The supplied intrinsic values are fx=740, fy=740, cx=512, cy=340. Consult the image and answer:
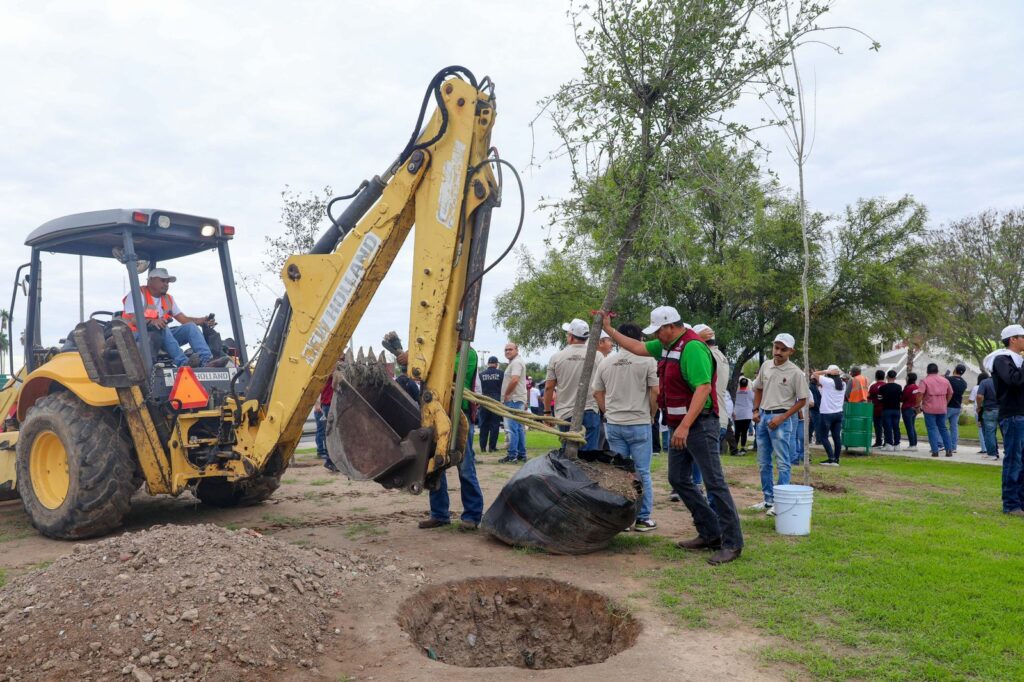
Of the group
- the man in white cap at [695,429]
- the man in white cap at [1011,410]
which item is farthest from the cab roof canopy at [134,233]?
the man in white cap at [1011,410]

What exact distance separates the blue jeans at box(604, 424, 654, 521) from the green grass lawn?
491 mm

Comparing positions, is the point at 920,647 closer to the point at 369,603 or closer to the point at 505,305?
the point at 369,603

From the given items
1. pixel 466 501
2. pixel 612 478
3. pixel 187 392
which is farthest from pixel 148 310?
pixel 612 478

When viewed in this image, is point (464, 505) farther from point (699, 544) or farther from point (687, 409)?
point (687, 409)

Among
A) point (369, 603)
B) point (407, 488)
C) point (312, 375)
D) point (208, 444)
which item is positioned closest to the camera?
point (369, 603)

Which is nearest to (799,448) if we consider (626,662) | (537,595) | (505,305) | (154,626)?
(537,595)

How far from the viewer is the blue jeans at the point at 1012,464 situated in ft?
24.0

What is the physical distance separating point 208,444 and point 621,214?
4.08m

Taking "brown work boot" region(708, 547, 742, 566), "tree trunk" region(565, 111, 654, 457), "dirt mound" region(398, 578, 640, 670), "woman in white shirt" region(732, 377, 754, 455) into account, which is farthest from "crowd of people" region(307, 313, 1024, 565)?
"woman in white shirt" region(732, 377, 754, 455)

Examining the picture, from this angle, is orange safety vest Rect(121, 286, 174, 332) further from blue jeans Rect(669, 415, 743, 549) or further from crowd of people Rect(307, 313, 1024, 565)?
blue jeans Rect(669, 415, 743, 549)

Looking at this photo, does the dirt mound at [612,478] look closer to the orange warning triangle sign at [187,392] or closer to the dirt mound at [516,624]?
the dirt mound at [516,624]

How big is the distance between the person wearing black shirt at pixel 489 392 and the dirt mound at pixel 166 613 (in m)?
8.88

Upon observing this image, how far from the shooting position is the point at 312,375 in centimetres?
588

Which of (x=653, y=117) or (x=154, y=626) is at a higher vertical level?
(x=653, y=117)
